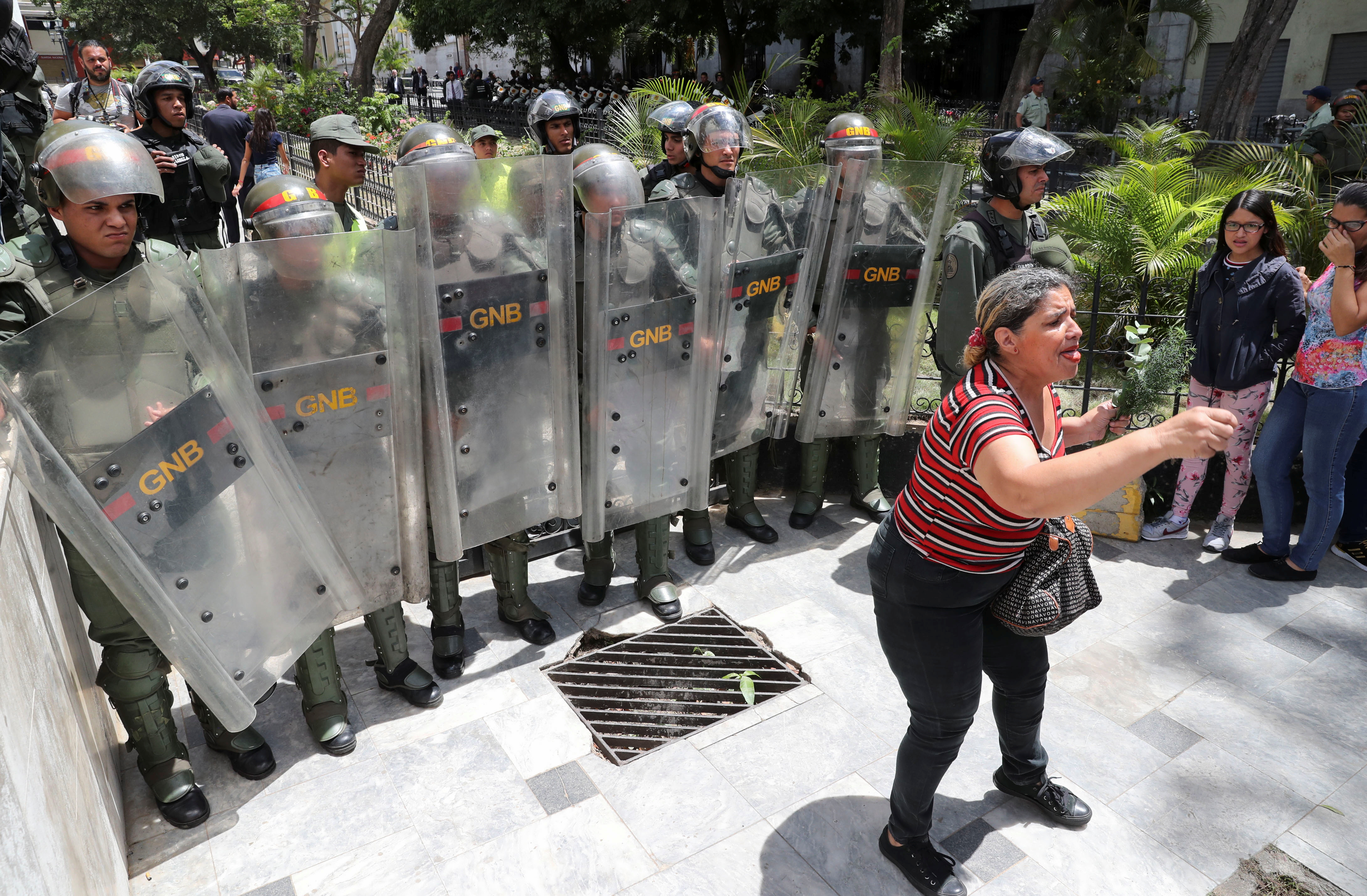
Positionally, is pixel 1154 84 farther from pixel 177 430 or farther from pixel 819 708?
pixel 177 430

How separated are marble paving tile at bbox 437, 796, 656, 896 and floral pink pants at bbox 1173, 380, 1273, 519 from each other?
343cm

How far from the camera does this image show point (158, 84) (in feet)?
17.3

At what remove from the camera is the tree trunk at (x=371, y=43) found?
21.0m

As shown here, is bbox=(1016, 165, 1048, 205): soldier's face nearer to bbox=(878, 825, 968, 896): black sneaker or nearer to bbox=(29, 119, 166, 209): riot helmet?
bbox=(878, 825, 968, 896): black sneaker

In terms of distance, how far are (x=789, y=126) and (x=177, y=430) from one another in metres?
6.62

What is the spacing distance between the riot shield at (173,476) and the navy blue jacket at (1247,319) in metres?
4.18

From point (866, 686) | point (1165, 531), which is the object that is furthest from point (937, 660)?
point (1165, 531)

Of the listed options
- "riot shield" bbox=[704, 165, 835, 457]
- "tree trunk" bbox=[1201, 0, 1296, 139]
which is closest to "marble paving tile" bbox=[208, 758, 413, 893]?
"riot shield" bbox=[704, 165, 835, 457]

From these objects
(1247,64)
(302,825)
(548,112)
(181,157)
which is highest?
(1247,64)

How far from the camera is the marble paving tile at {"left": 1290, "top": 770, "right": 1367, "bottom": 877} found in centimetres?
289

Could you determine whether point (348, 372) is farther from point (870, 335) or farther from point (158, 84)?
point (158, 84)

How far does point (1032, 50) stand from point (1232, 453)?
43.5 ft

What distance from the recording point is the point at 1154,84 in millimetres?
20922

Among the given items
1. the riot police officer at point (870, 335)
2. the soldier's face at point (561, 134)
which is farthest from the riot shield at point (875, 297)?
the soldier's face at point (561, 134)
